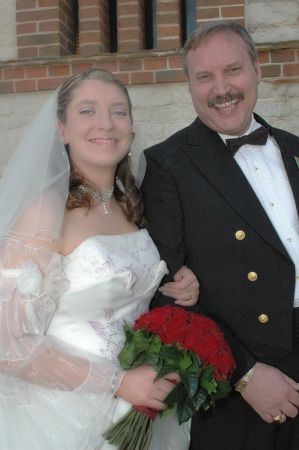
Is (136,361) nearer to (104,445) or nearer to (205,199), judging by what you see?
(104,445)

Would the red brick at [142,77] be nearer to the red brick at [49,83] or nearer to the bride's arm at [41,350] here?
the red brick at [49,83]

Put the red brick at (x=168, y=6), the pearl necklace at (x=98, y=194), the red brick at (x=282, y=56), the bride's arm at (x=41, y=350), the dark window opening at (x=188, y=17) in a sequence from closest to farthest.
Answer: the bride's arm at (x=41, y=350) < the pearl necklace at (x=98, y=194) < the red brick at (x=282, y=56) < the red brick at (x=168, y=6) < the dark window opening at (x=188, y=17)

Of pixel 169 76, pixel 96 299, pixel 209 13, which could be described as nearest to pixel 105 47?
pixel 169 76

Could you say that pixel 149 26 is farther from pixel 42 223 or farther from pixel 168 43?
pixel 42 223

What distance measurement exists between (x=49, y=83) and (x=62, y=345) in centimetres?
298

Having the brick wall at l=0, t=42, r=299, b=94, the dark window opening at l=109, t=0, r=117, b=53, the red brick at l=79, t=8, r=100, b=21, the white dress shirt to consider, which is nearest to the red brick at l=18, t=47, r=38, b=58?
the brick wall at l=0, t=42, r=299, b=94

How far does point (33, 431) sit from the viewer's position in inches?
78.8

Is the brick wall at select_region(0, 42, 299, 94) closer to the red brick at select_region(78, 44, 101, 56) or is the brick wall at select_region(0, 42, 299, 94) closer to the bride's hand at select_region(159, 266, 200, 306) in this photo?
the red brick at select_region(78, 44, 101, 56)

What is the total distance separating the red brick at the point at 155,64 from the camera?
4.29 m

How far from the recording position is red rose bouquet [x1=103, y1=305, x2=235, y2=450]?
1.96 metres

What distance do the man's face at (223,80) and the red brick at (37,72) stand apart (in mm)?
2239

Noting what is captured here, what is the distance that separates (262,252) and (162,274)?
1.59ft

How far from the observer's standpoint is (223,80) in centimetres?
249

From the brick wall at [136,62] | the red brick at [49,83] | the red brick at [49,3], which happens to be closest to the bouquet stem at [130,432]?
the brick wall at [136,62]
